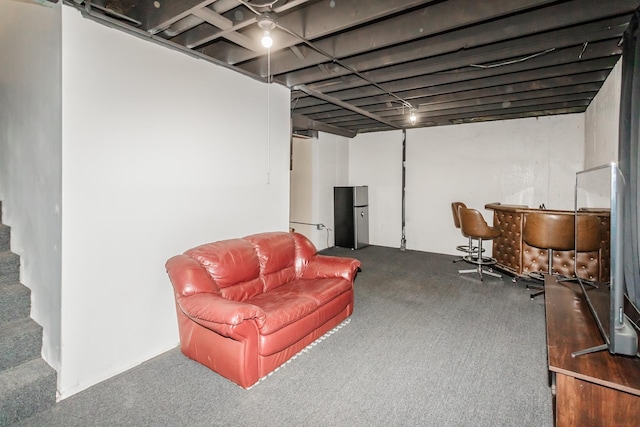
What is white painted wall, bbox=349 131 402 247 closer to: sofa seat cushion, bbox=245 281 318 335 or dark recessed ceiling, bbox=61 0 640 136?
dark recessed ceiling, bbox=61 0 640 136

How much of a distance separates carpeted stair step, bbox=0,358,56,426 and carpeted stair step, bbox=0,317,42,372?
0.21 feet

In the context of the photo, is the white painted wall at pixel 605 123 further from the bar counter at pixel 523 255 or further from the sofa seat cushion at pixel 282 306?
the sofa seat cushion at pixel 282 306

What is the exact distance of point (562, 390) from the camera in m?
1.49

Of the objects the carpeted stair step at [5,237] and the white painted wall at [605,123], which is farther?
the white painted wall at [605,123]

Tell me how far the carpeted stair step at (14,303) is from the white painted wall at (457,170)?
20.3ft

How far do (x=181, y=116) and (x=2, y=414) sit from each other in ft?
7.62

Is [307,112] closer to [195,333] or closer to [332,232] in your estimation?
[332,232]

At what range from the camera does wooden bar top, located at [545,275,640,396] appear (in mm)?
1355

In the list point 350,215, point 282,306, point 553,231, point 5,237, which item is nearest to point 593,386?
point 282,306

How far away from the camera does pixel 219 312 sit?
2127 millimetres

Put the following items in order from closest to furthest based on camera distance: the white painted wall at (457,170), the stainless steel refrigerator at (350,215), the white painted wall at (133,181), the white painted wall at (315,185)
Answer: the white painted wall at (133,181), the white painted wall at (457,170), the white painted wall at (315,185), the stainless steel refrigerator at (350,215)

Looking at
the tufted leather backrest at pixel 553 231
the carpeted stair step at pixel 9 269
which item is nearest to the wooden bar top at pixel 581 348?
the tufted leather backrest at pixel 553 231

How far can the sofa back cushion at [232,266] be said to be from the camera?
2711 mm

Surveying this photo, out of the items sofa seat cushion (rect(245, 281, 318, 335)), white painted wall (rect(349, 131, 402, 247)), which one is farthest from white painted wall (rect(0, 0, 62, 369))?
white painted wall (rect(349, 131, 402, 247))
